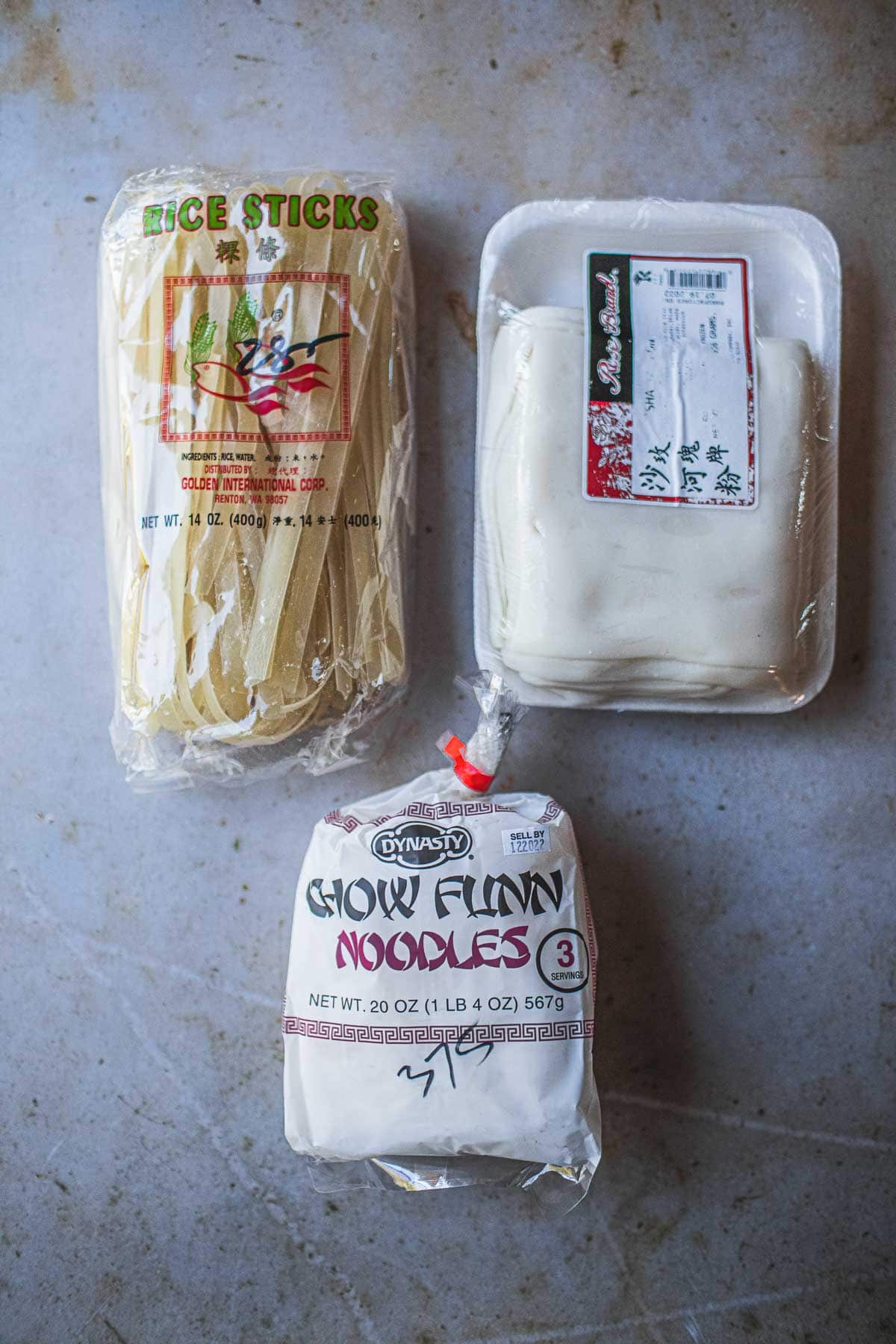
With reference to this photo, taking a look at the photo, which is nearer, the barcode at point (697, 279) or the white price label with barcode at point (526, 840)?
the white price label with barcode at point (526, 840)

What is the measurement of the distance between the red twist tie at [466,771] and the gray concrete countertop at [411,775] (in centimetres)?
14

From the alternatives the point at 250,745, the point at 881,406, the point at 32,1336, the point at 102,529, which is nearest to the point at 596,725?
the point at 250,745

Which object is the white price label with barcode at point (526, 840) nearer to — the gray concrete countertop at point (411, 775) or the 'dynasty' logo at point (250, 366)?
the gray concrete countertop at point (411, 775)

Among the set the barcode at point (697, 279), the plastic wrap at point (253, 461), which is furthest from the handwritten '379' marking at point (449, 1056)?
the barcode at point (697, 279)

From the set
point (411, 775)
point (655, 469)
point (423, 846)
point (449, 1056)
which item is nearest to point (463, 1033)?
point (449, 1056)

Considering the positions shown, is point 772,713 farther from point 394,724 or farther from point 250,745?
point 250,745

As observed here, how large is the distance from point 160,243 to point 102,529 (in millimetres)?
335

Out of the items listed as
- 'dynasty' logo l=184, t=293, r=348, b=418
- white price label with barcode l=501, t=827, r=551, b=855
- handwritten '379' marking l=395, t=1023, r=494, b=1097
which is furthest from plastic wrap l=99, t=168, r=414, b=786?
handwritten '379' marking l=395, t=1023, r=494, b=1097

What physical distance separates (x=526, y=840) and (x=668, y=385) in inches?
20.1

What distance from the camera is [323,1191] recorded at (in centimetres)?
100

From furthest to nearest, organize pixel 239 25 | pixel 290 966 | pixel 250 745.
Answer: pixel 239 25 < pixel 250 745 < pixel 290 966

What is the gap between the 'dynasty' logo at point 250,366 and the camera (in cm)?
95

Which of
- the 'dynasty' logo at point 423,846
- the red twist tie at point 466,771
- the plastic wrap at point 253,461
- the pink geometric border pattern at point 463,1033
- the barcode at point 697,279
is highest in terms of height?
the barcode at point 697,279

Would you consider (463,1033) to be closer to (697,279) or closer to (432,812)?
(432,812)
